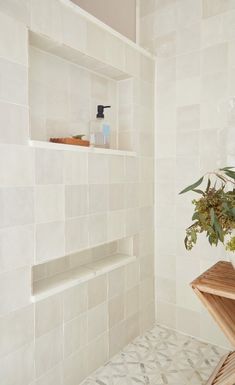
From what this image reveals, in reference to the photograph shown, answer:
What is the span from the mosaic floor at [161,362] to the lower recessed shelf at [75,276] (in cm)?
48

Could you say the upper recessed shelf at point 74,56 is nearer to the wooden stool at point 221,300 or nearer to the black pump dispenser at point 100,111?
the black pump dispenser at point 100,111

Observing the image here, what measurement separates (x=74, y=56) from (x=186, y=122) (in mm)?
741

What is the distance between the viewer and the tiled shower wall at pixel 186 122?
1675 mm

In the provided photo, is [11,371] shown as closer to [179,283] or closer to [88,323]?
[88,323]

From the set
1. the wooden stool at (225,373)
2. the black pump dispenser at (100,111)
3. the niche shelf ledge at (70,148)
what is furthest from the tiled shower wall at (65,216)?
the wooden stool at (225,373)

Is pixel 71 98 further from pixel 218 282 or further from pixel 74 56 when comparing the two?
pixel 218 282

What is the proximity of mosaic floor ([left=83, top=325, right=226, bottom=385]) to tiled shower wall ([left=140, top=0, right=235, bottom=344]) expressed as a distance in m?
0.12

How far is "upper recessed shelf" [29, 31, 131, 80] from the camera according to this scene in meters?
1.30

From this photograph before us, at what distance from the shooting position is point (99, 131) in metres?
1.67

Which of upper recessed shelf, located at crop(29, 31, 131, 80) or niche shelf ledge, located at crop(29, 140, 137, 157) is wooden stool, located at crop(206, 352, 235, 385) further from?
upper recessed shelf, located at crop(29, 31, 131, 80)

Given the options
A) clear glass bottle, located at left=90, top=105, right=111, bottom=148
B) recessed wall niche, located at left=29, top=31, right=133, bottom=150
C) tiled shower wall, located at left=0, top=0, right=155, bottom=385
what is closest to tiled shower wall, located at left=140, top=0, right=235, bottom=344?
tiled shower wall, located at left=0, top=0, right=155, bottom=385

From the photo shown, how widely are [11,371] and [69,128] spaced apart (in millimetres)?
1095

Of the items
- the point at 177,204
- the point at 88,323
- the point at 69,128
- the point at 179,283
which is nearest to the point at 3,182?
the point at 69,128

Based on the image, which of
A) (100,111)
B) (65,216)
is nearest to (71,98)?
(100,111)
